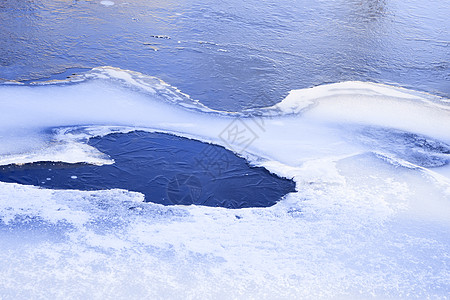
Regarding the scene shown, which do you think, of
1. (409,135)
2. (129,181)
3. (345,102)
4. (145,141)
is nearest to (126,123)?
(145,141)

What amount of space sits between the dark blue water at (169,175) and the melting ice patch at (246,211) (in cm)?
11

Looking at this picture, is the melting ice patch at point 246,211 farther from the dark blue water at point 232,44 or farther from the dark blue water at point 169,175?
the dark blue water at point 232,44

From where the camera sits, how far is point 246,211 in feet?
12.8

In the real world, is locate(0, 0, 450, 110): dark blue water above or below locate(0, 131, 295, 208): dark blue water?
above

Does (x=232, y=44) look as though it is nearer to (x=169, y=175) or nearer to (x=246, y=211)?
(x=169, y=175)

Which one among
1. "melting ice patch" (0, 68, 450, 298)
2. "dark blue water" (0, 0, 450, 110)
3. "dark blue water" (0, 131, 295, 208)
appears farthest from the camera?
"dark blue water" (0, 0, 450, 110)

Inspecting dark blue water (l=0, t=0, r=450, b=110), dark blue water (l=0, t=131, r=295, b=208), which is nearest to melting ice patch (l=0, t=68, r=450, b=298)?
dark blue water (l=0, t=131, r=295, b=208)

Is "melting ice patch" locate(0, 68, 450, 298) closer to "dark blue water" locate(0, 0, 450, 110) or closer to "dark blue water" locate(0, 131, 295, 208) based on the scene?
"dark blue water" locate(0, 131, 295, 208)

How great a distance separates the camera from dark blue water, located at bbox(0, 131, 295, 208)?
13.1ft

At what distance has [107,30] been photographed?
6.70m

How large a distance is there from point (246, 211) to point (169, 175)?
2.55ft

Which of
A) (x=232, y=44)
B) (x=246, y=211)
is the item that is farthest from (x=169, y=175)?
→ (x=232, y=44)

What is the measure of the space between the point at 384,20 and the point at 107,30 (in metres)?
4.39

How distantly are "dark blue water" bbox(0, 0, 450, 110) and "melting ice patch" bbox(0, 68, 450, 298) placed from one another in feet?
1.53
